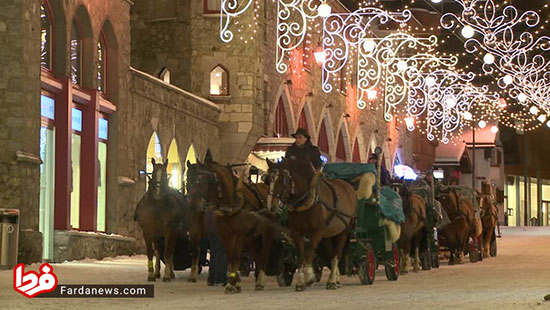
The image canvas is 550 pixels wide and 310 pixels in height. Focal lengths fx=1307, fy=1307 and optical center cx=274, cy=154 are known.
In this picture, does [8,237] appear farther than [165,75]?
No

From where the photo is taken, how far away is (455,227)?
92.7 ft

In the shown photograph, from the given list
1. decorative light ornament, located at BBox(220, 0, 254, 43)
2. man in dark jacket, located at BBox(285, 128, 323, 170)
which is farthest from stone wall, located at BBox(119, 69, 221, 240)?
man in dark jacket, located at BBox(285, 128, 323, 170)

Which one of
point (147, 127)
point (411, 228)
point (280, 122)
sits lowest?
point (411, 228)

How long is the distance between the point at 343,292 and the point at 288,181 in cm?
169

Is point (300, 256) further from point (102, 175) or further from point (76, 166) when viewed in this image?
point (102, 175)

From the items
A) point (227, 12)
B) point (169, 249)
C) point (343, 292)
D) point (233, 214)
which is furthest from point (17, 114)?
point (227, 12)

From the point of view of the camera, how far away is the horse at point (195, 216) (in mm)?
18067

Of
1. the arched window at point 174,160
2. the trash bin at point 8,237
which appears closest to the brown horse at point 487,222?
the arched window at point 174,160

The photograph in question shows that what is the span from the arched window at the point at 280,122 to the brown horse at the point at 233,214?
77.4 ft

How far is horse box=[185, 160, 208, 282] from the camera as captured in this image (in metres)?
18.1

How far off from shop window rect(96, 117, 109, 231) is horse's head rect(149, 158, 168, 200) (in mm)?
9027

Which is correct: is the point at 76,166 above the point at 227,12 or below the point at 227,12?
below

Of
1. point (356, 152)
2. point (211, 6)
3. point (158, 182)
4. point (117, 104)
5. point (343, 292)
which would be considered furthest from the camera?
point (356, 152)

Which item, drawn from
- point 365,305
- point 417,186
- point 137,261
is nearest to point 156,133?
point 137,261
